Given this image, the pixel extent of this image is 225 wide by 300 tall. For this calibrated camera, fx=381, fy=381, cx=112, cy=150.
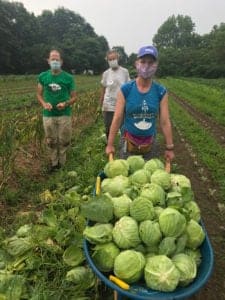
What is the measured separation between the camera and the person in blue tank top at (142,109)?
3850 millimetres

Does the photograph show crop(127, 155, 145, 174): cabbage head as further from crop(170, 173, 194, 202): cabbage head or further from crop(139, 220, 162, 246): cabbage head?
crop(139, 220, 162, 246): cabbage head

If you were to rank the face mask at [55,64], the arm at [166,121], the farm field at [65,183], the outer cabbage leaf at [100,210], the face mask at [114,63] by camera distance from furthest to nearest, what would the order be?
the face mask at [114,63]
the face mask at [55,64]
the arm at [166,121]
the farm field at [65,183]
the outer cabbage leaf at [100,210]

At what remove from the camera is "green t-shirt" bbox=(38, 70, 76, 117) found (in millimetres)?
6230

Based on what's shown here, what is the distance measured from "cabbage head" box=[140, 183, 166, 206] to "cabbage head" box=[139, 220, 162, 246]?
27 centimetres

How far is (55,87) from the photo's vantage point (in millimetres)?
6234

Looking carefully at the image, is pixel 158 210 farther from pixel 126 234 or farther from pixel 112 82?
pixel 112 82

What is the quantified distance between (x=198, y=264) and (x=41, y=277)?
133 cm

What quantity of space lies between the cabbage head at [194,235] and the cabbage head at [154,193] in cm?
29

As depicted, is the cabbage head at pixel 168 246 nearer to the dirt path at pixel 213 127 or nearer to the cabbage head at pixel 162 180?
the cabbage head at pixel 162 180

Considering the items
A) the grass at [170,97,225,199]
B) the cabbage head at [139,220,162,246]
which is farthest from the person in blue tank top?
the grass at [170,97,225,199]

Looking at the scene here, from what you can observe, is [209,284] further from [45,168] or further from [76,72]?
[76,72]

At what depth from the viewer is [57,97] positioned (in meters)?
6.30

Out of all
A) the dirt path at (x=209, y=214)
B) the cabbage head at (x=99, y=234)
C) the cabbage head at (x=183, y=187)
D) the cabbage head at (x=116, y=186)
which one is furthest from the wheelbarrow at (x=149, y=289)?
the dirt path at (x=209, y=214)

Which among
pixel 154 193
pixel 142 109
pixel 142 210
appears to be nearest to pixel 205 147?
pixel 142 109
